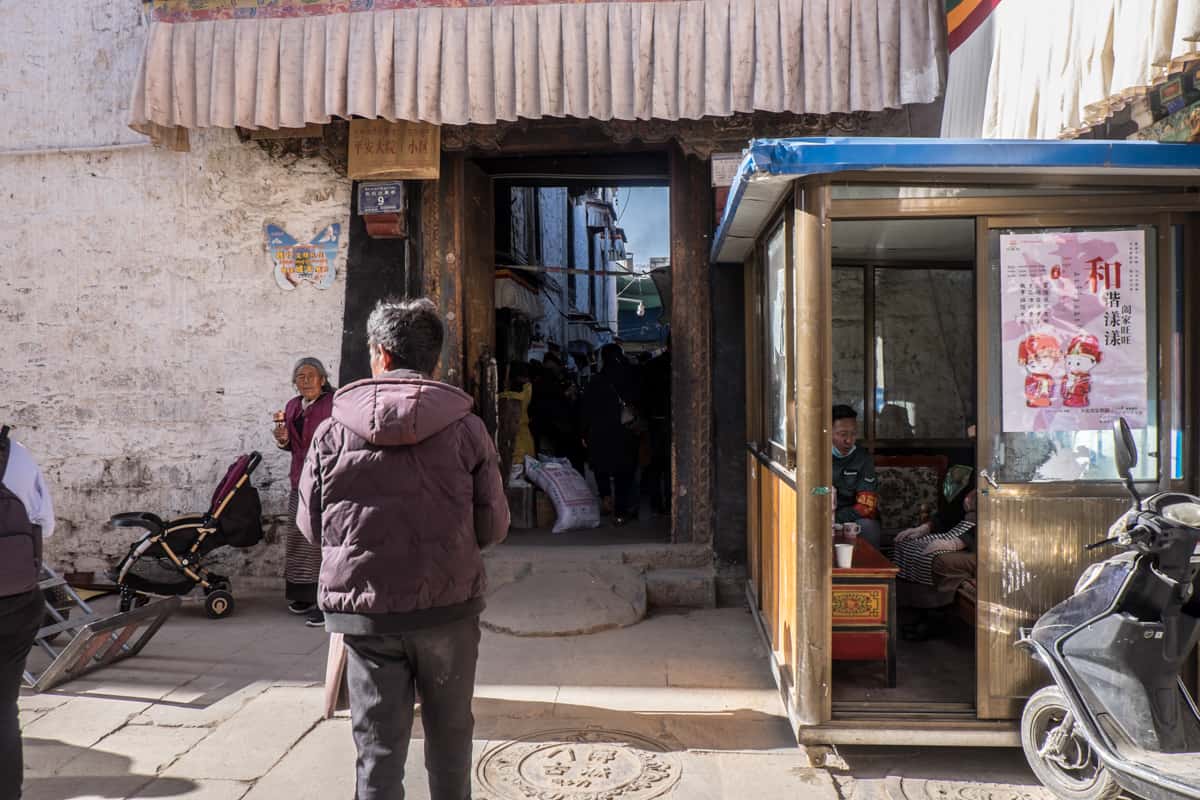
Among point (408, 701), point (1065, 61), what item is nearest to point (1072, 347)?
point (1065, 61)

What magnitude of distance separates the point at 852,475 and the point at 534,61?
3.58 meters

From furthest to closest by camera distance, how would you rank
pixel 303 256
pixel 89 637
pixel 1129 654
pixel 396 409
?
pixel 303 256 → pixel 89 637 → pixel 1129 654 → pixel 396 409

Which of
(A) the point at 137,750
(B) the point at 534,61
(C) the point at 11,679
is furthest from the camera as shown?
(B) the point at 534,61

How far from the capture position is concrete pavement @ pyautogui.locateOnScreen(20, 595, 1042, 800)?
3.86m

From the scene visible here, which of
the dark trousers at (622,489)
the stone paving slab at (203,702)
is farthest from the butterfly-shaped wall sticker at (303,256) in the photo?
the dark trousers at (622,489)

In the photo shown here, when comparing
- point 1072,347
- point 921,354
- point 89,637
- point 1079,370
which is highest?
point 921,354

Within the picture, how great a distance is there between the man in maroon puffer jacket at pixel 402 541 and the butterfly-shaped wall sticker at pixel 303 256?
455 centimetres

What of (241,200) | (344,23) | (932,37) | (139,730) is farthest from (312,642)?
(932,37)

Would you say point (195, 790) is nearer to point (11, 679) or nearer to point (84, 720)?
point (11, 679)

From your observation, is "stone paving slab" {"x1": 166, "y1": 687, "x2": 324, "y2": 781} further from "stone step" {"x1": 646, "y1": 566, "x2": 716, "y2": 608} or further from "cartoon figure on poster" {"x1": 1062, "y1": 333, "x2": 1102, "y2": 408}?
"cartoon figure on poster" {"x1": 1062, "y1": 333, "x2": 1102, "y2": 408}

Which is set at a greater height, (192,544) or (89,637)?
(192,544)

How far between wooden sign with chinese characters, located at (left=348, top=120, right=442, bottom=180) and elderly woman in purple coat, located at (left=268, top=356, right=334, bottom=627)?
62.2 inches

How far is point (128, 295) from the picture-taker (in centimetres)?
739

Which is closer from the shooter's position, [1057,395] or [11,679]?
[11,679]
